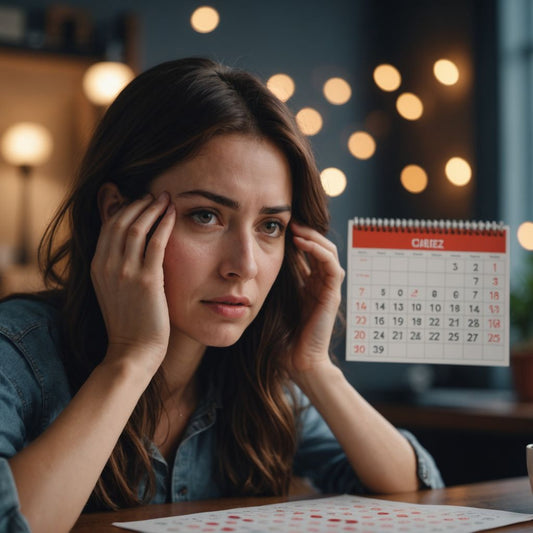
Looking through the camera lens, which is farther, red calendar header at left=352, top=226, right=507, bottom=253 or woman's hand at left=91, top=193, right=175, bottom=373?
red calendar header at left=352, top=226, right=507, bottom=253

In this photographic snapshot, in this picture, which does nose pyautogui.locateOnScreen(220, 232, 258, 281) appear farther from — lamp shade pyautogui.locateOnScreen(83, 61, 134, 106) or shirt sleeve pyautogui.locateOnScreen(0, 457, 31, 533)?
lamp shade pyautogui.locateOnScreen(83, 61, 134, 106)

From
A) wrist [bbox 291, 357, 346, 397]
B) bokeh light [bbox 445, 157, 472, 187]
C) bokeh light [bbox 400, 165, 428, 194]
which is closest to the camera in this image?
wrist [bbox 291, 357, 346, 397]

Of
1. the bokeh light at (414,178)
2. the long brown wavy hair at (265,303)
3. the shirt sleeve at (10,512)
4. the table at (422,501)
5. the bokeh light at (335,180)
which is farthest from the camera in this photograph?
the bokeh light at (414,178)

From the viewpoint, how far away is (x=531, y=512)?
1087 millimetres

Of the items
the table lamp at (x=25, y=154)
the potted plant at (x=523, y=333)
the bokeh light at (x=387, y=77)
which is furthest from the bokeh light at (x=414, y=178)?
the table lamp at (x=25, y=154)

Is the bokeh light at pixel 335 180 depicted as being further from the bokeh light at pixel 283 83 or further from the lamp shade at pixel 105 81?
the lamp shade at pixel 105 81

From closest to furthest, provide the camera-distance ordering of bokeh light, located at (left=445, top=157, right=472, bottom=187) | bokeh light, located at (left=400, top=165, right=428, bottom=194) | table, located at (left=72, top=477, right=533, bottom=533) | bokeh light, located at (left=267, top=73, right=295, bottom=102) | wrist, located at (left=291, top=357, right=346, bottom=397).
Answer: table, located at (left=72, top=477, right=533, bottom=533) < wrist, located at (left=291, top=357, right=346, bottom=397) < bokeh light, located at (left=445, top=157, right=472, bottom=187) < bokeh light, located at (left=267, top=73, right=295, bottom=102) < bokeh light, located at (left=400, top=165, right=428, bottom=194)

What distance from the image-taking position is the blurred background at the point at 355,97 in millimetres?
3494

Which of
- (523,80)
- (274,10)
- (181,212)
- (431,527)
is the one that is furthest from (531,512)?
(274,10)

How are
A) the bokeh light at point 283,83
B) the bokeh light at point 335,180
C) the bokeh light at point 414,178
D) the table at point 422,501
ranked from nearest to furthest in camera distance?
the table at point 422,501 → the bokeh light at point 283,83 → the bokeh light at point 335,180 → the bokeh light at point 414,178

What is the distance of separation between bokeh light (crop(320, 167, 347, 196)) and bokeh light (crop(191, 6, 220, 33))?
2.91ft

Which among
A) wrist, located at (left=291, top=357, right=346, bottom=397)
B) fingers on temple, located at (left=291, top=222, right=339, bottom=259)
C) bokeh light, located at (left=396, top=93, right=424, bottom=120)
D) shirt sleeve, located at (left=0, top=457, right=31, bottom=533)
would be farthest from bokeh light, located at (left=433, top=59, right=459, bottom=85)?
shirt sleeve, located at (left=0, top=457, right=31, bottom=533)

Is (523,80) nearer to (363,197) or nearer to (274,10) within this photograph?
(363,197)

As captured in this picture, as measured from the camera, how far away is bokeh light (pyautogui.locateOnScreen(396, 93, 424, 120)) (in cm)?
400
